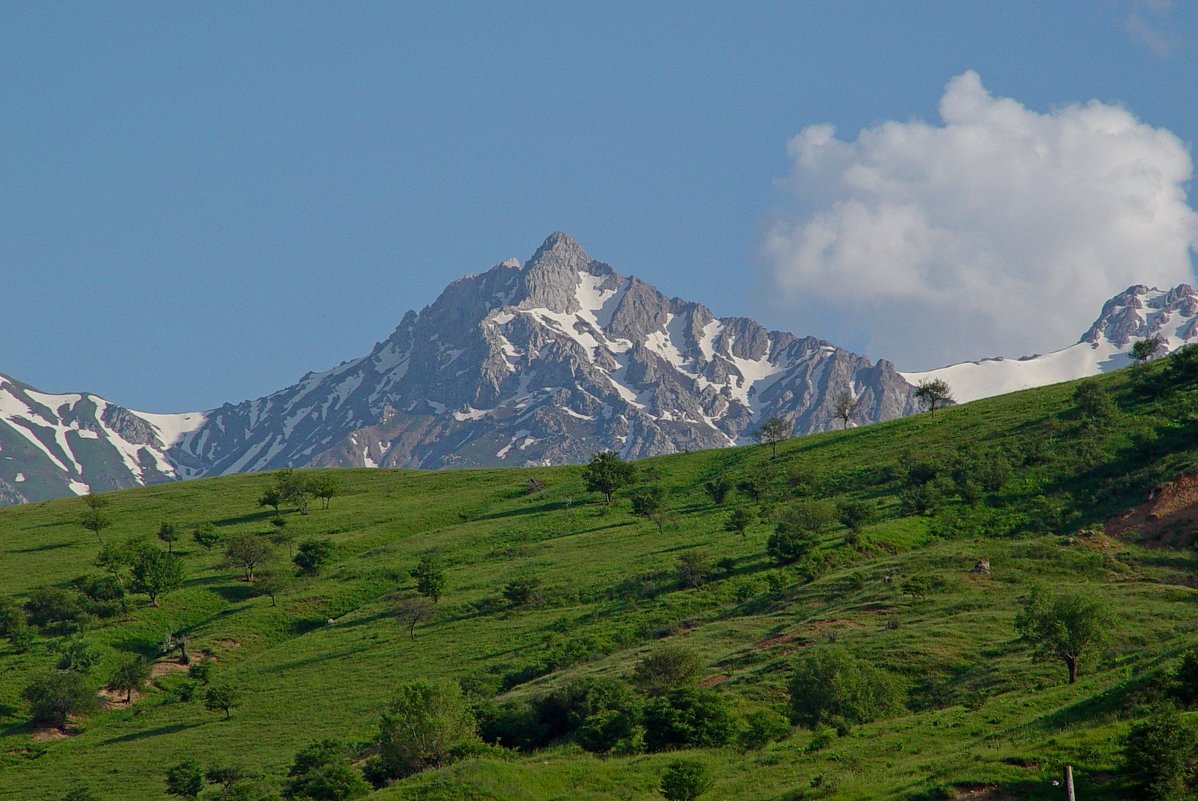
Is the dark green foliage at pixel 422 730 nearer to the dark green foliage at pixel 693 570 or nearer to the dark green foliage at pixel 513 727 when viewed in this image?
the dark green foliage at pixel 513 727

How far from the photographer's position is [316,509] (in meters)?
153

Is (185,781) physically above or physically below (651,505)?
below

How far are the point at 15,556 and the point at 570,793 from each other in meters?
101

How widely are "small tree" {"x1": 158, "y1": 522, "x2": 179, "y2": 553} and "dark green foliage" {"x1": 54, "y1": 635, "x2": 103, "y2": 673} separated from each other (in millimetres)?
31582

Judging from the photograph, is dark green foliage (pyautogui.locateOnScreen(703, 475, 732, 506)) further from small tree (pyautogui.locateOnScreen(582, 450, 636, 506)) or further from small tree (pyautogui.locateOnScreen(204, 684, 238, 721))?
small tree (pyautogui.locateOnScreen(204, 684, 238, 721))

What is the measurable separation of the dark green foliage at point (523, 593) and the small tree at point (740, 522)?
21.3 m

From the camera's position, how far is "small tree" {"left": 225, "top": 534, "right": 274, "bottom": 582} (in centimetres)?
11975

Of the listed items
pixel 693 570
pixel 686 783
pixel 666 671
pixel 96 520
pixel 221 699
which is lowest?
pixel 686 783

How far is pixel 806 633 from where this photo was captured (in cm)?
7625

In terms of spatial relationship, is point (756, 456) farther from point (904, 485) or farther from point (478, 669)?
point (478, 669)

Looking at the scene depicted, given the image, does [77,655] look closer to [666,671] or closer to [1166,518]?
[666,671]

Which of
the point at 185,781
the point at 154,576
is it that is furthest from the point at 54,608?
the point at 185,781

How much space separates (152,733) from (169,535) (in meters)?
49.6

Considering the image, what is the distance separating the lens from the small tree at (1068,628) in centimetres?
5991
